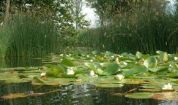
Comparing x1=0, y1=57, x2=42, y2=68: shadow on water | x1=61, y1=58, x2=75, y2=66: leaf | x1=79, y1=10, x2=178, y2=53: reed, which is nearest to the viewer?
x1=61, y1=58, x2=75, y2=66: leaf

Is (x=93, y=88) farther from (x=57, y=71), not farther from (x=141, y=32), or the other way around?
(x=141, y=32)

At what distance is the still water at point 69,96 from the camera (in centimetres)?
214

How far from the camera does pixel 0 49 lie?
→ 26.1ft

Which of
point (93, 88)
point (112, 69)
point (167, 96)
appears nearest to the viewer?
point (167, 96)

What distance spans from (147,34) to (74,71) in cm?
449

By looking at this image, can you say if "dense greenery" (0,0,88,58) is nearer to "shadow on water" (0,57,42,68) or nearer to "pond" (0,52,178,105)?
"shadow on water" (0,57,42,68)

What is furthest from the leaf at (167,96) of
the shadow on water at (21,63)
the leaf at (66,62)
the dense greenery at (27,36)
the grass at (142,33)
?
the dense greenery at (27,36)

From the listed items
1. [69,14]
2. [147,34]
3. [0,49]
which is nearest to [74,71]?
[147,34]

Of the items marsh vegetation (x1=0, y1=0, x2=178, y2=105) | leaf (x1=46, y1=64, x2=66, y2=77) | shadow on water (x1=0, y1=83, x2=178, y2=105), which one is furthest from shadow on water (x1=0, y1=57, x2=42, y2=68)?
shadow on water (x1=0, y1=83, x2=178, y2=105)

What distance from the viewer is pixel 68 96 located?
239cm

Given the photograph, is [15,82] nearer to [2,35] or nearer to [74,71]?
[74,71]

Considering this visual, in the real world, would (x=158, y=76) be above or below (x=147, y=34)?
below

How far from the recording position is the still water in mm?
2141

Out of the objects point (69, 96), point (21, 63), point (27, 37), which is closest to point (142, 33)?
point (27, 37)
